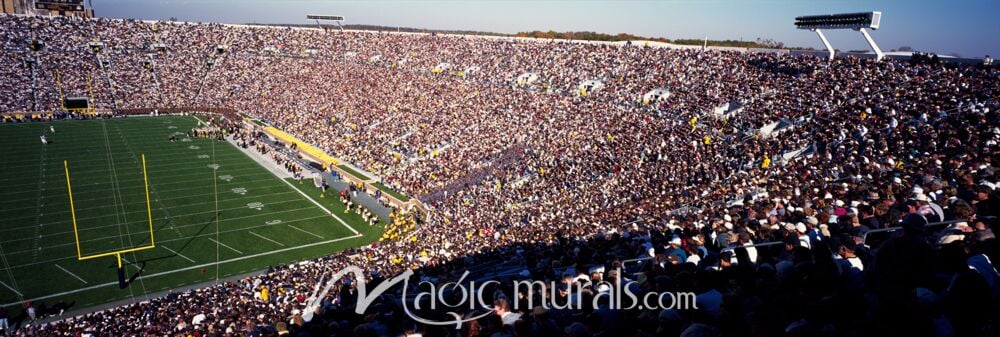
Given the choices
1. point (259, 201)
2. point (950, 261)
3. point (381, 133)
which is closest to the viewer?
point (950, 261)

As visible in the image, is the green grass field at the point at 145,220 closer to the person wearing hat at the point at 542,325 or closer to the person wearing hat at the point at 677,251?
the person wearing hat at the point at 677,251

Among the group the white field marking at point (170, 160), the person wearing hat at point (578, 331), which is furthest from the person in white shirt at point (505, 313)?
the white field marking at point (170, 160)

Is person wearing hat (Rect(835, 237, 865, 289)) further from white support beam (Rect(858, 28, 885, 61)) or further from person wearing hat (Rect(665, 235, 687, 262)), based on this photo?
white support beam (Rect(858, 28, 885, 61))

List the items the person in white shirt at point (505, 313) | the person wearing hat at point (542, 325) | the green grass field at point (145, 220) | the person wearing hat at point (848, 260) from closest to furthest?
the person wearing hat at point (542, 325) → the person wearing hat at point (848, 260) → the person in white shirt at point (505, 313) → the green grass field at point (145, 220)

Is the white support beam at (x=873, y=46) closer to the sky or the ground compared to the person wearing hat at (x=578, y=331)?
closer to the sky

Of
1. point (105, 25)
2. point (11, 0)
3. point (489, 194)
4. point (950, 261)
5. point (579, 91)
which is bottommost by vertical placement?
point (489, 194)

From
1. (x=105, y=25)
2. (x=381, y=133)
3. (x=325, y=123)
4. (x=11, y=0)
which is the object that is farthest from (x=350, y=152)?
(x=11, y=0)

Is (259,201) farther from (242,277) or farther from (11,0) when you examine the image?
(11,0)

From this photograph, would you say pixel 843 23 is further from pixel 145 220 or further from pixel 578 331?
pixel 145 220
